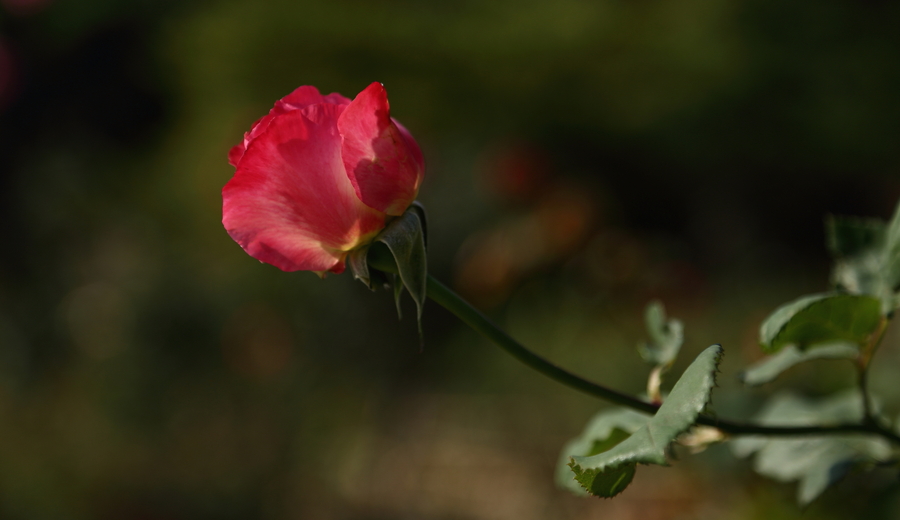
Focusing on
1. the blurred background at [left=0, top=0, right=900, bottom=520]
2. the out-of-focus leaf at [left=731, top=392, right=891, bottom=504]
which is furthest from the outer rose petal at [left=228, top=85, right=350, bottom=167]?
the blurred background at [left=0, top=0, right=900, bottom=520]

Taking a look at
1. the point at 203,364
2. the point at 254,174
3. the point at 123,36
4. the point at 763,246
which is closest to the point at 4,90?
the point at 123,36

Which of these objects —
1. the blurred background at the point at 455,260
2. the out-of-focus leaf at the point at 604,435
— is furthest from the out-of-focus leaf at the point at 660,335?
the blurred background at the point at 455,260

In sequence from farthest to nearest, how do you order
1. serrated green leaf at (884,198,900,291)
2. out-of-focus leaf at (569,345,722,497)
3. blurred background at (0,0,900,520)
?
1. blurred background at (0,0,900,520)
2. serrated green leaf at (884,198,900,291)
3. out-of-focus leaf at (569,345,722,497)

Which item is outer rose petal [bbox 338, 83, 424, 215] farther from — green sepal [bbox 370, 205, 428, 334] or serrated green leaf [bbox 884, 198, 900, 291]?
serrated green leaf [bbox 884, 198, 900, 291]

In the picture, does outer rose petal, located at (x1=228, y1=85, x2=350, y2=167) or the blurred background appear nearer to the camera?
outer rose petal, located at (x1=228, y1=85, x2=350, y2=167)

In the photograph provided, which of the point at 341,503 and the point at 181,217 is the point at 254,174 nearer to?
the point at 341,503

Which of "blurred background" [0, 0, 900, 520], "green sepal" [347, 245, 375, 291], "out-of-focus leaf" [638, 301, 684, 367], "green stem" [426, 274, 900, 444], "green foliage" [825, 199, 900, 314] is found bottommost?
"green stem" [426, 274, 900, 444]

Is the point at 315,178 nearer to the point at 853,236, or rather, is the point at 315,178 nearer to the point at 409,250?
the point at 409,250

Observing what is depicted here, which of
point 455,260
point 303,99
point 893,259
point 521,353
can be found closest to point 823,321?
point 893,259

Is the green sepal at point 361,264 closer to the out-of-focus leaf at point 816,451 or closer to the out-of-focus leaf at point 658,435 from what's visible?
the out-of-focus leaf at point 658,435
